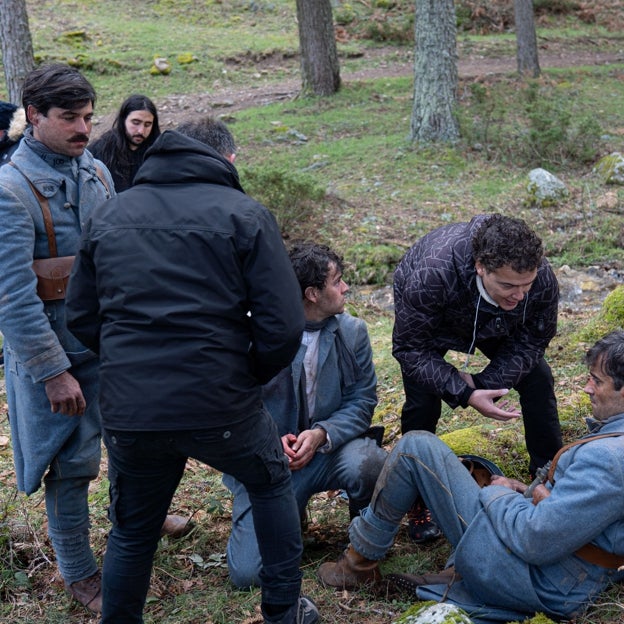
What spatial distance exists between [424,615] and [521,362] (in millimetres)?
1527

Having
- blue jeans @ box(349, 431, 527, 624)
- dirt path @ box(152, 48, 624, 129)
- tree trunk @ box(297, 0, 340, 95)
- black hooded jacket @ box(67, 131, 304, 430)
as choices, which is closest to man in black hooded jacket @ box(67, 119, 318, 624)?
black hooded jacket @ box(67, 131, 304, 430)

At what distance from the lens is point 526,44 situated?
1756cm

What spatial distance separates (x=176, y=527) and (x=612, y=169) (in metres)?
8.26

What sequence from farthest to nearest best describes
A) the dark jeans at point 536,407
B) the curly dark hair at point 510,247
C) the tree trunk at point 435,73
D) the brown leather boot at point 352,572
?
the tree trunk at point 435,73 < the dark jeans at point 536,407 < the brown leather boot at point 352,572 < the curly dark hair at point 510,247

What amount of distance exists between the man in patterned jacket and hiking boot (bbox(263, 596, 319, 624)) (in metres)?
0.95

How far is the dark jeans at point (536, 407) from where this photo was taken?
4.24 metres

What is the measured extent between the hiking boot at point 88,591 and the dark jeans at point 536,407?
184 centimetres

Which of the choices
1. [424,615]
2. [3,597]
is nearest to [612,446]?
[424,615]

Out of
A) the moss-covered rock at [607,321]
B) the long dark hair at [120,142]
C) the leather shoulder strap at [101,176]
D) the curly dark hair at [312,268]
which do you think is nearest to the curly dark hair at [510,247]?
the curly dark hair at [312,268]

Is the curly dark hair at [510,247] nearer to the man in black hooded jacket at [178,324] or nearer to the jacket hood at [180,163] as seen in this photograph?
the man in black hooded jacket at [178,324]

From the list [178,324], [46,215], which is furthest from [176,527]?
[178,324]

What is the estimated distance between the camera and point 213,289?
271cm

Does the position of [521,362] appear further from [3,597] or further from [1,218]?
[3,597]

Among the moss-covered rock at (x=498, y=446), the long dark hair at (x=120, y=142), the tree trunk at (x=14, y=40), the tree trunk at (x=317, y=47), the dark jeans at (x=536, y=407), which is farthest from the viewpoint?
the tree trunk at (x=317, y=47)
